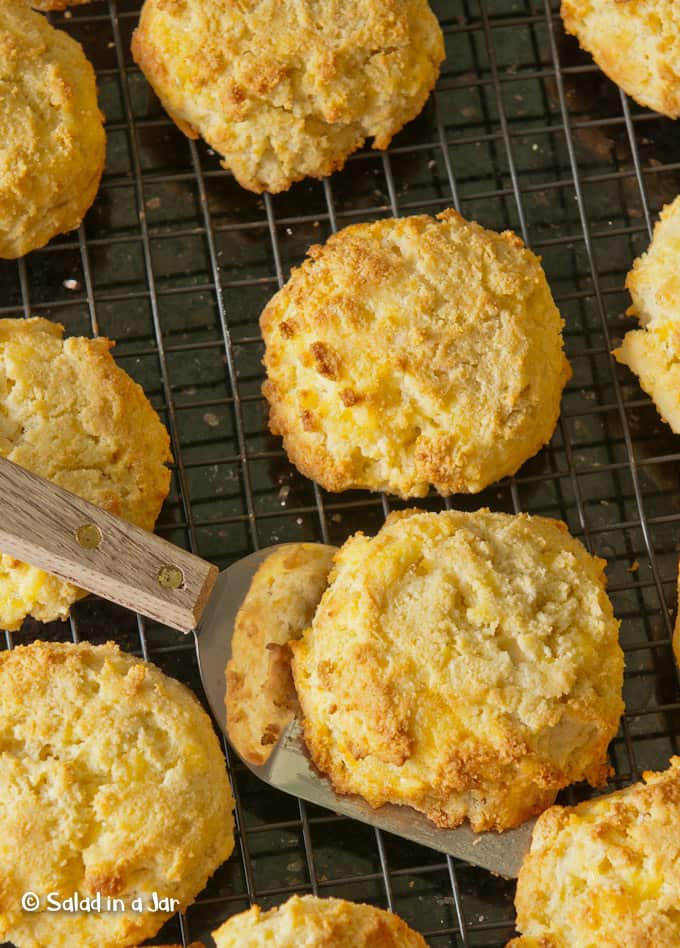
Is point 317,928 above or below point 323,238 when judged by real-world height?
below

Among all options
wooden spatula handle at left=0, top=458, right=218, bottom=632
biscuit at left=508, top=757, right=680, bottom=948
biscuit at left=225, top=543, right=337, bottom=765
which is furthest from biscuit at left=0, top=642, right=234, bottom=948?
biscuit at left=508, top=757, right=680, bottom=948

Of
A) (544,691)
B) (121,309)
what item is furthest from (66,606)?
(544,691)

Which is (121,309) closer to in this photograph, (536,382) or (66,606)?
(66,606)

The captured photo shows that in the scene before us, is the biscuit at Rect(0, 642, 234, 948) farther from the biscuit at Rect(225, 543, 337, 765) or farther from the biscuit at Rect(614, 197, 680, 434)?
the biscuit at Rect(614, 197, 680, 434)

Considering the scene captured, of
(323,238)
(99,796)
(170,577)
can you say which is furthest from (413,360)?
(99,796)

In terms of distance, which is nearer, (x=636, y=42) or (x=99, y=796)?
(x=99, y=796)

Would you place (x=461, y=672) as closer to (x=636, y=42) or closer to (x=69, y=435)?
(x=69, y=435)
